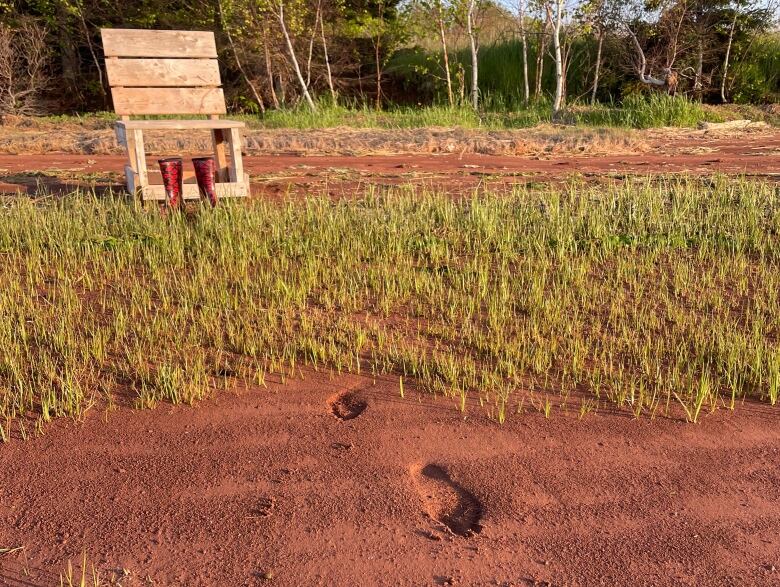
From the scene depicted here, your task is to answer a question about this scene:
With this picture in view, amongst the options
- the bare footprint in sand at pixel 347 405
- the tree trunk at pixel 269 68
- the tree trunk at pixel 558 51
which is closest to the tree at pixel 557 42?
the tree trunk at pixel 558 51

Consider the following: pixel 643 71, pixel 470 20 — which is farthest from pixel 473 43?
pixel 643 71

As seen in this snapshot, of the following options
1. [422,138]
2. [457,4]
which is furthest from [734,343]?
[457,4]

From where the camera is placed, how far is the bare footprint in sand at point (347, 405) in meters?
3.21

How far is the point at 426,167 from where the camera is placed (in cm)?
886

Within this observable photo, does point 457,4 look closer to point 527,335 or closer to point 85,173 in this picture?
point 85,173

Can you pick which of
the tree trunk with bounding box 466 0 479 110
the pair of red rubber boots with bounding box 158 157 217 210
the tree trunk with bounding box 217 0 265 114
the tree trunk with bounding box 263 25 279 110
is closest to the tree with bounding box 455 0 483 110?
the tree trunk with bounding box 466 0 479 110

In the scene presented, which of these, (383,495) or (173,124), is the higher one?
(173,124)

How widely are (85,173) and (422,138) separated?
15.0ft

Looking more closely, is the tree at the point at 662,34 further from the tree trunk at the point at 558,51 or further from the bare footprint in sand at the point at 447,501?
the bare footprint in sand at the point at 447,501

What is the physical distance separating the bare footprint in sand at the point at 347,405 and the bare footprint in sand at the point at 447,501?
19.2 inches

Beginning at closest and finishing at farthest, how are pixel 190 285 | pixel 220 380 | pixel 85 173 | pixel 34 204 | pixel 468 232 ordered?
pixel 220 380, pixel 190 285, pixel 468 232, pixel 34 204, pixel 85 173

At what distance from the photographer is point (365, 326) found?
4055 mm

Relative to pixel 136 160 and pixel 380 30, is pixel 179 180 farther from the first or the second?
pixel 380 30

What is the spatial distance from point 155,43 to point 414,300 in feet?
13.3
